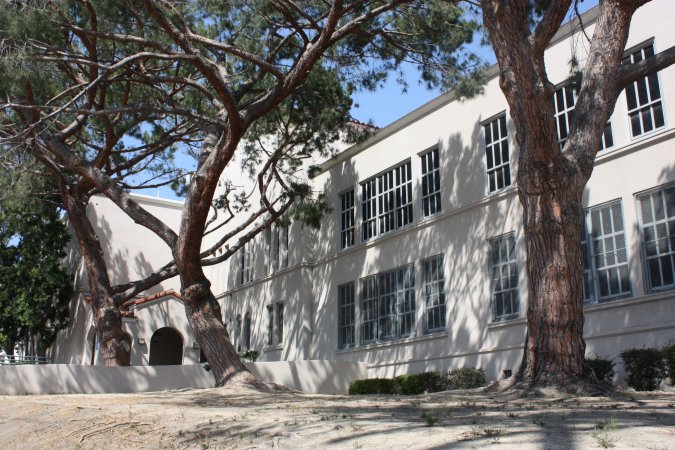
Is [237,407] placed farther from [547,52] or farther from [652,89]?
[547,52]

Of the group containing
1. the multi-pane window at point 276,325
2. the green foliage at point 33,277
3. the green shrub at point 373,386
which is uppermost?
the green foliage at point 33,277

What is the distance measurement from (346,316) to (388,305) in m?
2.44

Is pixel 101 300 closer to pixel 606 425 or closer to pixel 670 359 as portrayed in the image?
pixel 670 359

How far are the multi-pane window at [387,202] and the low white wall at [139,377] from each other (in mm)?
4701

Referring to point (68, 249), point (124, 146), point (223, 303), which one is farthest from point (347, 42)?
point (68, 249)

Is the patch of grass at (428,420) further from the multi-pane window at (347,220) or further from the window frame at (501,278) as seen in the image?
the multi-pane window at (347,220)

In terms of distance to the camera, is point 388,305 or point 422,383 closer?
point 422,383

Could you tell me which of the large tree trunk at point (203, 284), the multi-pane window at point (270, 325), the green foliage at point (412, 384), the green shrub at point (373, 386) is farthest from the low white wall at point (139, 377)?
the multi-pane window at point (270, 325)

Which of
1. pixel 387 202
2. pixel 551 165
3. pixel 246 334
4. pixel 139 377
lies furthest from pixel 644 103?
pixel 246 334

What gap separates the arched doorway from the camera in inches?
1262

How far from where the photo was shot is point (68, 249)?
32.6 meters

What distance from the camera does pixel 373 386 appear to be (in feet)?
64.0

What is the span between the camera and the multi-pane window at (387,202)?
2209 cm

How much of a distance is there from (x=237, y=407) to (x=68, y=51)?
32.3 ft
